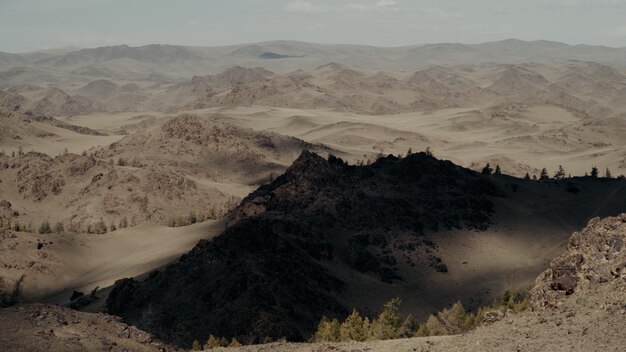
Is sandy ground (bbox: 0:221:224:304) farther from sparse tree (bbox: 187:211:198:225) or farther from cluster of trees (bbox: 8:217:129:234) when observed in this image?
cluster of trees (bbox: 8:217:129:234)

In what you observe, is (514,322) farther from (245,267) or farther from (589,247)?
(245,267)

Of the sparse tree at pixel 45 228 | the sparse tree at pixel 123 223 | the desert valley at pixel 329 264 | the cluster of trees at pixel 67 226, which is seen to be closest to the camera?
the desert valley at pixel 329 264

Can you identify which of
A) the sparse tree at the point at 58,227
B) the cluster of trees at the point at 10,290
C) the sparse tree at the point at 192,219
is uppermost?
the sparse tree at the point at 192,219

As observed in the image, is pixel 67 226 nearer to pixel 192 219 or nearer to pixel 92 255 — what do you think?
pixel 192 219

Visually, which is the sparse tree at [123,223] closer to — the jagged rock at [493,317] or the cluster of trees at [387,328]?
the cluster of trees at [387,328]

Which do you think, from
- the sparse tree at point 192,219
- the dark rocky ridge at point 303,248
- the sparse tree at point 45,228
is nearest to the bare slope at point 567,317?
the dark rocky ridge at point 303,248

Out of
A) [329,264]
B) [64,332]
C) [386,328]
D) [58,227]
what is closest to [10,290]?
[58,227]

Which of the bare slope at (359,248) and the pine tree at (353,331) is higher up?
the pine tree at (353,331)

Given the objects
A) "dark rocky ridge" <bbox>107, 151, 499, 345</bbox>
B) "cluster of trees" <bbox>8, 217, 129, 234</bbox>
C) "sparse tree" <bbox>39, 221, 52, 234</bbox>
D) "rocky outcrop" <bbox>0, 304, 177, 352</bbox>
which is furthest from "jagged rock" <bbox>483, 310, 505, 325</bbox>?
"sparse tree" <bbox>39, 221, 52, 234</bbox>

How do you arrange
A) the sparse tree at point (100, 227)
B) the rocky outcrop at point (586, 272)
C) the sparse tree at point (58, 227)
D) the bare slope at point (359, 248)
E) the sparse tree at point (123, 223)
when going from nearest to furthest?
the rocky outcrop at point (586, 272) → the bare slope at point (359, 248) → the sparse tree at point (100, 227) → the sparse tree at point (58, 227) → the sparse tree at point (123, 223)
